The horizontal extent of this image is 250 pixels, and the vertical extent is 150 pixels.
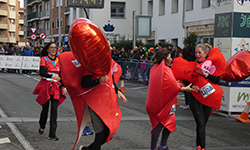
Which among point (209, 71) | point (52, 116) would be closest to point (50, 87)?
point (52, 116)

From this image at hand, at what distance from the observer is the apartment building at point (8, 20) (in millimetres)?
88562

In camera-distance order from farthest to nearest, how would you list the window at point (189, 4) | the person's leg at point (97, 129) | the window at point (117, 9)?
the window at point (117, 9) < the window at point (189, 4) < the person's leg at point (97, 129)

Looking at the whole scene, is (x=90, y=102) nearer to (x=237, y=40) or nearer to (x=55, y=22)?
(x=237, y=40)

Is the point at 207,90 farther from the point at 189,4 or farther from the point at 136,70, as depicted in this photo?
the point at 189,4

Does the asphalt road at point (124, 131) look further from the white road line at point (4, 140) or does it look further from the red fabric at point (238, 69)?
the red fabric at point (238, 69)

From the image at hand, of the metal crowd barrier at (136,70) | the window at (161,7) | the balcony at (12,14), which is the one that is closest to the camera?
the metal crowd barrier at (136,70)

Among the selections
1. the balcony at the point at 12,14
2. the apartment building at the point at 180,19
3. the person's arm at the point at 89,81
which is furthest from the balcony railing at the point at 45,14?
the person's arm at the point at 89,81

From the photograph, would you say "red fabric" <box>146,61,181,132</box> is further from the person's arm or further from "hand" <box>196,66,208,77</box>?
the person's arm

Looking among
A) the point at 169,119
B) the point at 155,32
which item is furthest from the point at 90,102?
the point at 155,32

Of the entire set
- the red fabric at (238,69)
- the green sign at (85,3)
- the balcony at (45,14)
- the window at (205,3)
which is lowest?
the red fabric at (238,69)

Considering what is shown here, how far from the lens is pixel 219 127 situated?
348 inches

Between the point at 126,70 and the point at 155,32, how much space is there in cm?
1286

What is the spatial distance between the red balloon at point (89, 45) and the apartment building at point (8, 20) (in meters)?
87.8

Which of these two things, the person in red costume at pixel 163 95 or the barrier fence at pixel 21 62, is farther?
the barrier fence at pixel 21 62
